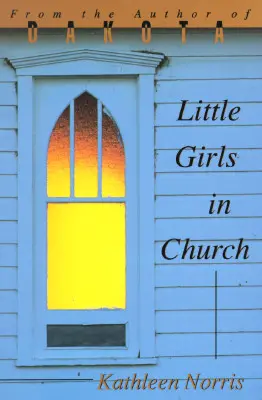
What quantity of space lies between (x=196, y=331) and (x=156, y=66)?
5.72 ft

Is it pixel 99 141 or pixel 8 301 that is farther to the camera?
pixel 99 141

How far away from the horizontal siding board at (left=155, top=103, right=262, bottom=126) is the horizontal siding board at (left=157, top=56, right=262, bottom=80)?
0.62ft

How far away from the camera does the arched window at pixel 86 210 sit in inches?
198

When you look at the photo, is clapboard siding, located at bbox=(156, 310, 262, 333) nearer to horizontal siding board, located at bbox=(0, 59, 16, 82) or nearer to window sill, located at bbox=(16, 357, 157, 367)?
window sill, located at bbox=(16, 357, 157, 367)

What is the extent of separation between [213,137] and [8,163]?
135cm

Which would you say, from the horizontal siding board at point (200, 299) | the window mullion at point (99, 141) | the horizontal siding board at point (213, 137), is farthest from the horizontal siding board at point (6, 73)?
the horizontal siding board at point (200, 299)

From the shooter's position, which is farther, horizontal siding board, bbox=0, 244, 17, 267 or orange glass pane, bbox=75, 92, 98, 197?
orange glass pane, bbox=75, 92, 98, 197

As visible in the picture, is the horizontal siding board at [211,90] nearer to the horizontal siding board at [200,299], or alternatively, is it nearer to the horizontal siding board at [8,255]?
the horizontal siding board at [200,299]

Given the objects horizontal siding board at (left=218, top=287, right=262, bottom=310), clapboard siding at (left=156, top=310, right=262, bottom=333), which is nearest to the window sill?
clapboard siding at (left=156, top=310, right=262, bottom=333)

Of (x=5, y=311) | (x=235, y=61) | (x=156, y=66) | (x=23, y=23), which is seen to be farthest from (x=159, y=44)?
(x=5, y=311)

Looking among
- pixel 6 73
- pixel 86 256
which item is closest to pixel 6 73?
pixel 6 73

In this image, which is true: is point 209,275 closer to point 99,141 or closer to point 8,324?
point 99,141

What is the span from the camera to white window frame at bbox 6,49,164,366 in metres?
4.92

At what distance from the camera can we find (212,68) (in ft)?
16.3
